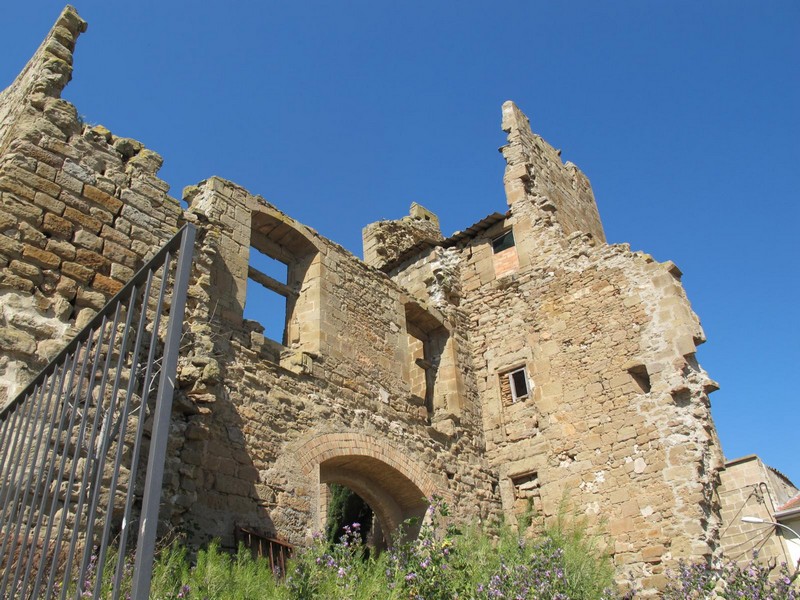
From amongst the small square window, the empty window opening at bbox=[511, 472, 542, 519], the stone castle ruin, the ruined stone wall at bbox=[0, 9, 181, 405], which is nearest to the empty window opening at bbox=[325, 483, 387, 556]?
the stone castle ruin

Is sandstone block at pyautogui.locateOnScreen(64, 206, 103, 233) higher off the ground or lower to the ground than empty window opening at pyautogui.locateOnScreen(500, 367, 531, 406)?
lower

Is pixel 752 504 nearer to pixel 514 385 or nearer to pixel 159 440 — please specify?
pixel 514 385

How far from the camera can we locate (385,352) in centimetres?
1091

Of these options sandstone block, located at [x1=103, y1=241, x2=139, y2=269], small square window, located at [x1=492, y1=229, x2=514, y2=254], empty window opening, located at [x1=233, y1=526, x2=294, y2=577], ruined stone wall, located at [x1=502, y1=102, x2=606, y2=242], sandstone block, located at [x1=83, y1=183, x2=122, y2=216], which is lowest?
empty window opening, located at [x1=233, y1=526, x2=294, y2=577]

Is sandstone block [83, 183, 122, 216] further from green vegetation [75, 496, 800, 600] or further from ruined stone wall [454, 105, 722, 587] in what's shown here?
ruined stone wall [454, 105, 722, 587]

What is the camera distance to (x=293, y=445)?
27.5ft

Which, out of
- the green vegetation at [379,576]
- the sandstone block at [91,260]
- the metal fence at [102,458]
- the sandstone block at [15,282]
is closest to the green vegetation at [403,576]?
the green vegetation at [379,576]

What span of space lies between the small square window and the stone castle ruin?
46 mm

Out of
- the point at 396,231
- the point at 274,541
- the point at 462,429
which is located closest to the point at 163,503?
the point at 274,541

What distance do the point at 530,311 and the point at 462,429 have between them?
2505mm

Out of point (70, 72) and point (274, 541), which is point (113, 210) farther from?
point (274, 541)

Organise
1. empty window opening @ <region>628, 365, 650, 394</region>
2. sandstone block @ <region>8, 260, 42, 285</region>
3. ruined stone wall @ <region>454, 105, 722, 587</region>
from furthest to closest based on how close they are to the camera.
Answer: empty window opening @ <region>628, 365, 650, 394</region>, ruined stone wall @ <region>454, 105, 722, 587</region>, sandstone block @ <region>8, 260, 42, 285</region>

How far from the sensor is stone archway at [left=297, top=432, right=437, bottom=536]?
8.87 metres

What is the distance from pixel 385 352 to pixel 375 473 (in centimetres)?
196
